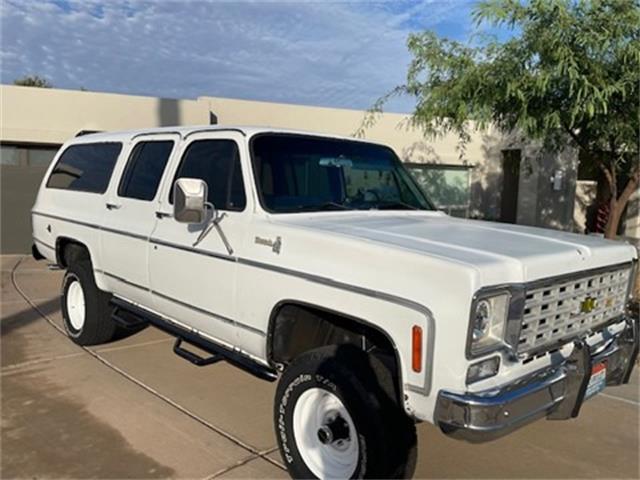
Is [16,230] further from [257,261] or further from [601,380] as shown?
[601,380]

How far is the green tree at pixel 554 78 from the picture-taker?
539 cm

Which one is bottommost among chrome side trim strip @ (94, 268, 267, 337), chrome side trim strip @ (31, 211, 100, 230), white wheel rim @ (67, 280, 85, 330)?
white wheel rim @ (67, 280, 85, 330)

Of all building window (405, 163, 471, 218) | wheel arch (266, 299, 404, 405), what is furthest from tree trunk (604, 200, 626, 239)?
building window (405, 163, 471, 218)

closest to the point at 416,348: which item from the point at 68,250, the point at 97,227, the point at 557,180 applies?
the point at 97,227

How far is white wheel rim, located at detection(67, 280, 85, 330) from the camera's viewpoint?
5922mm

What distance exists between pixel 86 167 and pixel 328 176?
10.2 ft

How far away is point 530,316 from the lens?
2.77 metres

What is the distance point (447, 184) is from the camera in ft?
59.4

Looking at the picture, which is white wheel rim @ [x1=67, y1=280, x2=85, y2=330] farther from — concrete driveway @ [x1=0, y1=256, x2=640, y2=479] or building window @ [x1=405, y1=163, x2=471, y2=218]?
building window @ [x1=405, y1=163, x2=471, y2=218]

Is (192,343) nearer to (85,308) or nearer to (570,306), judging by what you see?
(85,308)

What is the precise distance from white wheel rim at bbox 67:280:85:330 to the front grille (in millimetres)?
4683

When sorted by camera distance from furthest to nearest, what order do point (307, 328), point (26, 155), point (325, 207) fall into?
point (26, 155), point (325, 207), point (307, 328)

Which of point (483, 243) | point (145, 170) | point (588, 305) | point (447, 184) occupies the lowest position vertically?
point (588, 305)

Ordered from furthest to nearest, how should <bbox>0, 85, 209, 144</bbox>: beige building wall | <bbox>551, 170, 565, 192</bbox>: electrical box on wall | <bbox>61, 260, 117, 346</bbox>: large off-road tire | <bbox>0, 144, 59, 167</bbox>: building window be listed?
<bbox>551, 170, 565, 192</bbox>: electrical box on wall, <bbox>0, 144, 59, 167</bbox>: building window, <bbox>0, 85, 209, 144</bbox>: beige building wall, <bbox>61, 260, 117, 346</bbox>: large off-road tire
